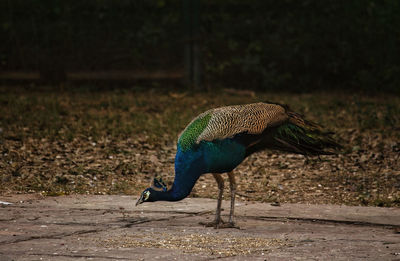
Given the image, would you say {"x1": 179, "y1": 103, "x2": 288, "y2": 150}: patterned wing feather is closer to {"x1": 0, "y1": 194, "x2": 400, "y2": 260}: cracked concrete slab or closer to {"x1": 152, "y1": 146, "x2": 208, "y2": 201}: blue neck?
{"x1": 152, "y1": 146, "x2": 208, "y2": 201}: blue neck

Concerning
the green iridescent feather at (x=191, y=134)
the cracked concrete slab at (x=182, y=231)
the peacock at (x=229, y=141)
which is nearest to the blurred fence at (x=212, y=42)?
the cracked concrete slab at (x=182, y=231)

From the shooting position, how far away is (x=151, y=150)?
7766 mm

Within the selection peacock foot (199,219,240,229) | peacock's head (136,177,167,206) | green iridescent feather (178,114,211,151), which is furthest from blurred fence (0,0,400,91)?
peacock's head (136,177,167,206)

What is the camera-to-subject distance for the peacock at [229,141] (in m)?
4.82

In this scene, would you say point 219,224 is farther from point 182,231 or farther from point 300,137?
point 300,137

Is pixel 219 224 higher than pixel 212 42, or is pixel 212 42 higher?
pixel 212 42

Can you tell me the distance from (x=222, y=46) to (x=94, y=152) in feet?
19.4

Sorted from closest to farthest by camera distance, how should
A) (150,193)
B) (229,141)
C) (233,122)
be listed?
(150,193) → (229,141) → (233,122)

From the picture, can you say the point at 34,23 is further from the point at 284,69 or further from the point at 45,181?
the point at 45,181

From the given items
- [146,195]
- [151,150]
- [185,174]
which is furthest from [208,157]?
[151,150]

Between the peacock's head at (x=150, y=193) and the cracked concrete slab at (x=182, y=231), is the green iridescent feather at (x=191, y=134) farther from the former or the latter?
the cracked concrete slab at (x=182, y=231)

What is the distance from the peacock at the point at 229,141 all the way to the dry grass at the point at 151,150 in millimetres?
738

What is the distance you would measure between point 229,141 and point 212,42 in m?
8.24

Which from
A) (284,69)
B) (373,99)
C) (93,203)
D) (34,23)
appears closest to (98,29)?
(34,23)
